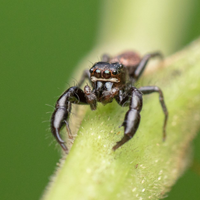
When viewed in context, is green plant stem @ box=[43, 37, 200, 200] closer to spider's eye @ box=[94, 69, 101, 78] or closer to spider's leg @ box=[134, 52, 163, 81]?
spider's eye @ box=[94, 69, 101, 78]

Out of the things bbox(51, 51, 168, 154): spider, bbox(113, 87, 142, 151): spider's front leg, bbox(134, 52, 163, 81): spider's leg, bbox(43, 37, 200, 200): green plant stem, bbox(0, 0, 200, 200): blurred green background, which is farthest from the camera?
bbox(0, 0, 200, 200): blurred green background

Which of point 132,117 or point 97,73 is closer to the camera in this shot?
point 132,117

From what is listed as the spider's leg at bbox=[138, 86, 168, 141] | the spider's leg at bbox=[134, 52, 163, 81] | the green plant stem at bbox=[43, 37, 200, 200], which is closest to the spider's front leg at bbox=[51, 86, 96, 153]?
the green plant stem at bbox=[43, 37, 200, 200]

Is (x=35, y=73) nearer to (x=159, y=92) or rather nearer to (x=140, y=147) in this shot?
(x=159, y=92)

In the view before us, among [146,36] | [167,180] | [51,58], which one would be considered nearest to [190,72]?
[167,180]

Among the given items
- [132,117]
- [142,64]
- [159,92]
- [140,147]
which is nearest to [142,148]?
[140,147]

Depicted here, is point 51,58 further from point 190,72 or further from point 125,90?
point 190,72
